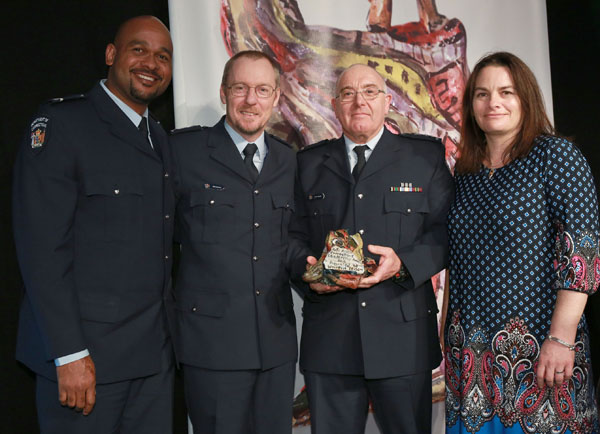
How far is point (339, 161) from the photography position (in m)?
2.14

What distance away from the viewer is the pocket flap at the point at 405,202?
6.68 feet

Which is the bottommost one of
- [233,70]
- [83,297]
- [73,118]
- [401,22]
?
[83,297]

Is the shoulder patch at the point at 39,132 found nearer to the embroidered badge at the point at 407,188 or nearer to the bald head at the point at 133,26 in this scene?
the bald head at the point at 133,26

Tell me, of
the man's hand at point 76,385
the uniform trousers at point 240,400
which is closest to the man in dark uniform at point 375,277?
the uniform trousers at point 240,400

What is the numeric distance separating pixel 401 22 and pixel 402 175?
1.34 metres

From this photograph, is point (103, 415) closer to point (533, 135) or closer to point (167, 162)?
point (167, 162)

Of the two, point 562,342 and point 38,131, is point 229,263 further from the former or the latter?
point 562,342

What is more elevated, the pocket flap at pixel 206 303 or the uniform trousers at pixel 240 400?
the pocket flap at pixel 206 303

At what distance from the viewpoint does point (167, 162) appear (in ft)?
6.49

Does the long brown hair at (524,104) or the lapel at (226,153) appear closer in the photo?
the long brown hair at (524,104)

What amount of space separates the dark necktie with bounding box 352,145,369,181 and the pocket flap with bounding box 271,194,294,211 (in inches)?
10.5

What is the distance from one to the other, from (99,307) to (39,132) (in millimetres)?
573

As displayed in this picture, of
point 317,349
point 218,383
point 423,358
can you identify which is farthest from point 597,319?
point 218,383

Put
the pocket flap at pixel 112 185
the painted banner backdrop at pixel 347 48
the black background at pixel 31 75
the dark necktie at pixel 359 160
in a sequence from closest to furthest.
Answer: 1. the pocket flap at pixel 112 185
2. the dark necktie at pixel 359 160
3. the black background at pixel 31 75
4. the painted banner backdrop at pixel 347 48
